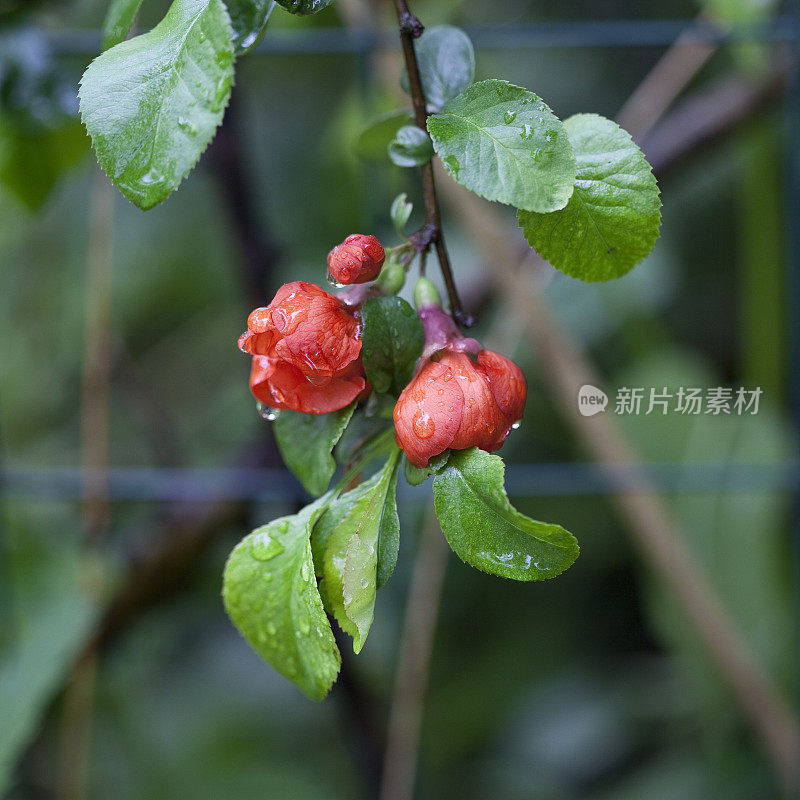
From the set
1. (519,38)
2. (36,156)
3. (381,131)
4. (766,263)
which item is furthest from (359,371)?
(766,263)

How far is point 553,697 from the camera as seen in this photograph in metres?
0.90

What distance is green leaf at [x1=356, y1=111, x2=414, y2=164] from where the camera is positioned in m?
0.27

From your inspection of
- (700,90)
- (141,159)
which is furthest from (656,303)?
(141,159)

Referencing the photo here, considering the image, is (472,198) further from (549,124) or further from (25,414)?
(25,414)

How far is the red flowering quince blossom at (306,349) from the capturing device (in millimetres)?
195

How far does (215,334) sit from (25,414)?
241 mm

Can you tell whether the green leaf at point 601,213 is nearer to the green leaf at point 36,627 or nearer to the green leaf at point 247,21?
the green leaf at point 247,21

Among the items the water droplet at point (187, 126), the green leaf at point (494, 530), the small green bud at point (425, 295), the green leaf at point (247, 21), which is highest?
the green leaf at point (247, 21)

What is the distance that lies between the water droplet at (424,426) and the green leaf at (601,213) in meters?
0.05

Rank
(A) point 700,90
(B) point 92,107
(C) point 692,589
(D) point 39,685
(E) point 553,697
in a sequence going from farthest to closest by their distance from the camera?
1. (A) point 700,90
2. (E) point 553,697
3. (C) point 692,589
4. (D) point 39,685
5. (B) point 92,107

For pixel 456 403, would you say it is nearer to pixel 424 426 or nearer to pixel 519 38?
pixel 424 426

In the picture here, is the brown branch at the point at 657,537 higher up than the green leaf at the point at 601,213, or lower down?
lower down

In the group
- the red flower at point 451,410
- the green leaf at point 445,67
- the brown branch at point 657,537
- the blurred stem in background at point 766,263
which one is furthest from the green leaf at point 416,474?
the blurred stem in background at point 766,263

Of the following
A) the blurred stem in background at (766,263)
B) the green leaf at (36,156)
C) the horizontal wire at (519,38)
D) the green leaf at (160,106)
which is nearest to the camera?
the green leaf at (160,106)
